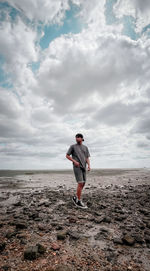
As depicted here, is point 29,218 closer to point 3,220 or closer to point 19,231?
point 3,220

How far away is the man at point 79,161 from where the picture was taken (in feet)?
22.7

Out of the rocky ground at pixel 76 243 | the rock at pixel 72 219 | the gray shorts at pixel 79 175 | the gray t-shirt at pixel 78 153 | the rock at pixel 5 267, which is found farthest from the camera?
the gray t-shirt at pixel 78 153

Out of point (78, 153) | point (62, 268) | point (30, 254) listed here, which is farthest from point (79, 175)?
point (62, 268)

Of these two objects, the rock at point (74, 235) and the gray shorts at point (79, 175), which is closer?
the rock at point (74, 235)

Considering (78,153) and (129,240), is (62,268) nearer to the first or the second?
(129,240)

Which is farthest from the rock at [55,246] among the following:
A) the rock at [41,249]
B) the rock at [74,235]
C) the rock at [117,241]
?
the rock at [117,241]

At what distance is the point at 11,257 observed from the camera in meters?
2.96

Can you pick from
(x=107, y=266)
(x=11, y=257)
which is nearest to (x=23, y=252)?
(x=11, y=257)

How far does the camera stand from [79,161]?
7176 mm

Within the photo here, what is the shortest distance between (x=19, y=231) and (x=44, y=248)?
1301 mm

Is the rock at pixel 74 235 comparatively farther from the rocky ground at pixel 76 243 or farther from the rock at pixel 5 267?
the rock at pixel 5 267

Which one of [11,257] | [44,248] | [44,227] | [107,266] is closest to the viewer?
[107,266]

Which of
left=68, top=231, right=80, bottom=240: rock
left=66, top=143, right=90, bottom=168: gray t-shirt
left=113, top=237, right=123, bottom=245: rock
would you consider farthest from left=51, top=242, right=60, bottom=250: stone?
left=66, top=143, right=90, bottom=168: gray t-shirt

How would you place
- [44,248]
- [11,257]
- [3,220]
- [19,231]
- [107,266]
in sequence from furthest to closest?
[3,220], [19,231], [44,248], [11,257], [107,266]
